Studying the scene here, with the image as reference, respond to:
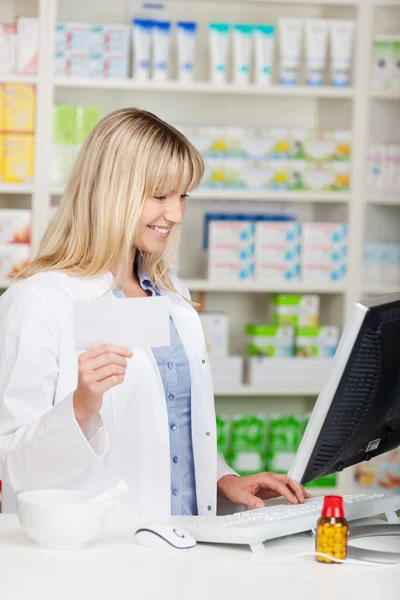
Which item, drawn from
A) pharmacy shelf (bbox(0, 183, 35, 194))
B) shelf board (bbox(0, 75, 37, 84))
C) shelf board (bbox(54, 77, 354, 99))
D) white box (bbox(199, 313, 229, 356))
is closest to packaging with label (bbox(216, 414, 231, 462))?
white box (bbox(199, 313, 229, 356))

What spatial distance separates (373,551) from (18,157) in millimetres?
2749

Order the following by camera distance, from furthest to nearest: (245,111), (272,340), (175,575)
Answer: (245,111) → (272,340) → (175,575)

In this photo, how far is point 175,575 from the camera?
1.32m

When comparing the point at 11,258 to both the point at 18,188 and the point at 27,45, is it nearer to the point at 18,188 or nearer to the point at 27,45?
the point at 18,188

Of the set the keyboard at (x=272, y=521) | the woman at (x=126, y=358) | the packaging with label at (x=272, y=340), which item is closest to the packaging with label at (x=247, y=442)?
the packaging with label at (x=272, y=340)

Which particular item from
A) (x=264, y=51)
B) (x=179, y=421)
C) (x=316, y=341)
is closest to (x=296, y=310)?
(x=316, y=341)

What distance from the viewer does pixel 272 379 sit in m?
4.00

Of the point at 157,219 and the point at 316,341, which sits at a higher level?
the point at 157,219

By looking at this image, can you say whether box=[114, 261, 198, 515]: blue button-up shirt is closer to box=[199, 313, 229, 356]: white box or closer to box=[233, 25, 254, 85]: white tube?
box=[199, 313, 229, 356]: white box

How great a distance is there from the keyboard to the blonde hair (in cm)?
59

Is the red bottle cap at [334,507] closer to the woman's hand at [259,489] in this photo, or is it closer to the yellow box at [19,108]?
the woman's hand at [259,489]

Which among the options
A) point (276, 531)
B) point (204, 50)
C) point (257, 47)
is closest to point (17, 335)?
point (276, 531)

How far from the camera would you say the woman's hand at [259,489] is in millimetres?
1769

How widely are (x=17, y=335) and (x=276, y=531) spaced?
2.07 ft
